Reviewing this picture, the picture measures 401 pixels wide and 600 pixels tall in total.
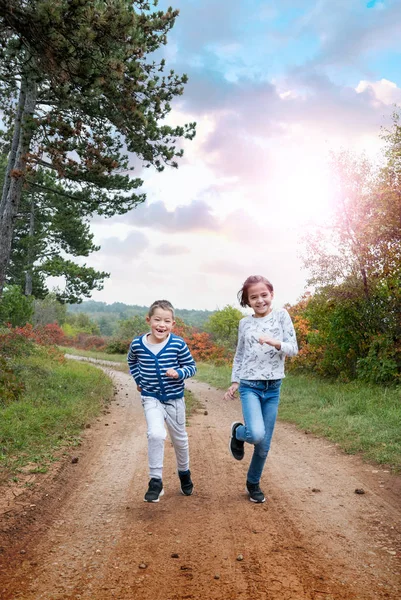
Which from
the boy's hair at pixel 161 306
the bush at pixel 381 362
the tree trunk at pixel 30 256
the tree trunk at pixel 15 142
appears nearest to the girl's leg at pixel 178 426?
the boy's hair at pixel 161 306

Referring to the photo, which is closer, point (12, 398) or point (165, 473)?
point (165, 473)

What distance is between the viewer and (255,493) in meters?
4.51

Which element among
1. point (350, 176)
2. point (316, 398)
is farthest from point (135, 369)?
point (350, 176)

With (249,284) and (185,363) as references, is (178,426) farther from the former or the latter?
(249,284)

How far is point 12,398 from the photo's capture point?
8.95 metres

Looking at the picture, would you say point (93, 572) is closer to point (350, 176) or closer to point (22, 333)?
point (350, 176)

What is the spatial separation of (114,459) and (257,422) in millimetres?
2710

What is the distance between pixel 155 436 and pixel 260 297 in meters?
1.67

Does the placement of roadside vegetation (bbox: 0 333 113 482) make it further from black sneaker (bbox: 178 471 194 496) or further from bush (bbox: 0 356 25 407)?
black sneaker (bbox: 178 471 194 496)

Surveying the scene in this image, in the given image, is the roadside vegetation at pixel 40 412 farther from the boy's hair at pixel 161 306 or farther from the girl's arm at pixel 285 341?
the girl's arm at pixel 285 341

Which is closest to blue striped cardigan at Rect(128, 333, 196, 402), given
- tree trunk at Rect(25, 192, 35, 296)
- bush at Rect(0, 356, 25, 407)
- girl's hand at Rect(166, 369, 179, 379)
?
girl's hand at Rect(166, 369, 179, 379)

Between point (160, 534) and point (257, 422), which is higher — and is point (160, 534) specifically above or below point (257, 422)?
below

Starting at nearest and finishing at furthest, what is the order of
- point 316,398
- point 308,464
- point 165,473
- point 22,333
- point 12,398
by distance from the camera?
point 165,473 → point 308,464 → point 12,398 → point 316,398 → point 22,333

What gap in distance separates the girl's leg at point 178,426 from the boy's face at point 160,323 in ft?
2.18
